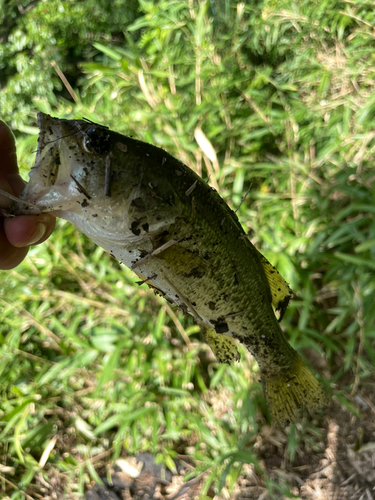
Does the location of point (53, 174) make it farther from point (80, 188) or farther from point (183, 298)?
point (183, 298)

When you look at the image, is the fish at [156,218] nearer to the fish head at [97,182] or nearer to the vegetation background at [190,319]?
the fish head at [97,182]

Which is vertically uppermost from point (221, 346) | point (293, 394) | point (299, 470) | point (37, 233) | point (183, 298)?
point (37, 233)

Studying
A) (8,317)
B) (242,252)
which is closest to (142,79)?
(242,252)

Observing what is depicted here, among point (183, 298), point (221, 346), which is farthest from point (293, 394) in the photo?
point (183, 298)

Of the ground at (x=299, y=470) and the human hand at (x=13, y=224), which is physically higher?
the human hand at (x=13, y=224)

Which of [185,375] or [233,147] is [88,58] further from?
[185,375]

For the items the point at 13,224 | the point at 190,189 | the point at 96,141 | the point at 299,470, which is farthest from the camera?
the point at 299,470

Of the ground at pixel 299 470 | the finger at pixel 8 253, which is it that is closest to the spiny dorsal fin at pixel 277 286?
the finger at pixel 8 253
